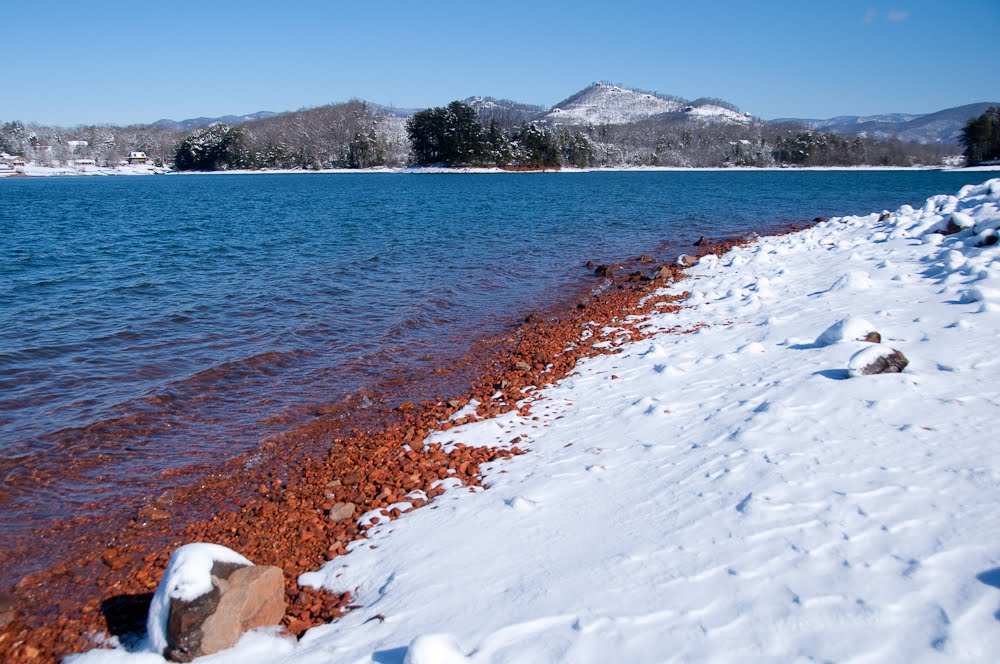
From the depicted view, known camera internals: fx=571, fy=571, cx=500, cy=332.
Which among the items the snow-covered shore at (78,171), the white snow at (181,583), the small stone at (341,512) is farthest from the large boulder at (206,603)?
the snow-covered shore at (78,171)

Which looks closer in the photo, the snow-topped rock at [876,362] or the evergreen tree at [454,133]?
the snow-topped rock at [876,362]

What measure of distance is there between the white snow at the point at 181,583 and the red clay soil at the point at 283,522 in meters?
0.72

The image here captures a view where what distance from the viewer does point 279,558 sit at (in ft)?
17.9

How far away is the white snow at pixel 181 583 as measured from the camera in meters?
4.08

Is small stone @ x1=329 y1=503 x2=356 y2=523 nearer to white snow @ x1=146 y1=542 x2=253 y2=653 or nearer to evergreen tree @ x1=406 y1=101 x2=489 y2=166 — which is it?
white snow @ x1=146 y1=542 x2=253 y2=653

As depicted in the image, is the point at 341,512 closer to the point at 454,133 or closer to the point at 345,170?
the point at 454,133

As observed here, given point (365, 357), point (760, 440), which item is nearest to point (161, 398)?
point (365, 357)

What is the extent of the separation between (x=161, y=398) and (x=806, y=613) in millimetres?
9676

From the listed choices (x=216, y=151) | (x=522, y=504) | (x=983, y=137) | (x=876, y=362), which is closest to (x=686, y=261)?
(x=876, y=362)

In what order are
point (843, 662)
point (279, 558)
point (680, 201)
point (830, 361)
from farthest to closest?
point (680, 201), point (830, 361), point (279, 558), point (843, 662)

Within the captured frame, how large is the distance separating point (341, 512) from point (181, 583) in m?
2.06

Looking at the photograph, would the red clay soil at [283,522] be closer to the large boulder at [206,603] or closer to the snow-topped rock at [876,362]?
Answer: the large boulder at [206,603]

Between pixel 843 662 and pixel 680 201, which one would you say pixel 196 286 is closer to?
pixel 843 662

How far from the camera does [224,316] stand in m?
14.4
